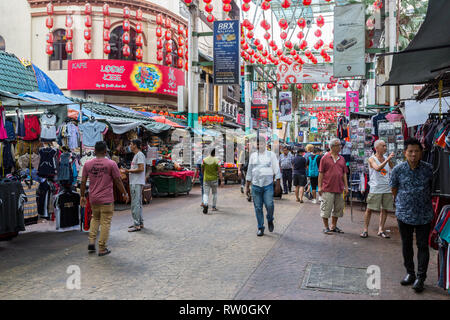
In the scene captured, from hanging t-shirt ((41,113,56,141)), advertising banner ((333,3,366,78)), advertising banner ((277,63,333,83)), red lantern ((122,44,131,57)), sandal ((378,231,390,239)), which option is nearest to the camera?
sandal ((378,231,390,239))

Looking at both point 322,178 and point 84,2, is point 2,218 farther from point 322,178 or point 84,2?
point 84,2

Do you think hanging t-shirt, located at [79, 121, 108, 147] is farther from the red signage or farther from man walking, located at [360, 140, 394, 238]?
Answer: the red signage

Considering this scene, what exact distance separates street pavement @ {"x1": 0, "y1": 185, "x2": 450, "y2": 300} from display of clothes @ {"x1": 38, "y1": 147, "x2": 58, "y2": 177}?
4.18 feet

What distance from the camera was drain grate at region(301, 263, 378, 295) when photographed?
15.7 ft

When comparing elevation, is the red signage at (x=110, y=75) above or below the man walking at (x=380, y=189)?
above

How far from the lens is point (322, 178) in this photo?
26.8ft

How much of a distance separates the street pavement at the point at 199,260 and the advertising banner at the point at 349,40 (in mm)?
6289

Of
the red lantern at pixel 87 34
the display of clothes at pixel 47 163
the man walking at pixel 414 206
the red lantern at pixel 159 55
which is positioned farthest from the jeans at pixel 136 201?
the red lantern at pixel 159 55

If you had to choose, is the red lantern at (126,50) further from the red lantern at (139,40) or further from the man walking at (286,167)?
→ the man walking at (286,167)

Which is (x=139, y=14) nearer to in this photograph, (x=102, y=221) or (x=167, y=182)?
(x=167, y=182)

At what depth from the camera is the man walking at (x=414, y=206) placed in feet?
16.0

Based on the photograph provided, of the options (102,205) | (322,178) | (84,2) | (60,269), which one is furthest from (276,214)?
(84,2)

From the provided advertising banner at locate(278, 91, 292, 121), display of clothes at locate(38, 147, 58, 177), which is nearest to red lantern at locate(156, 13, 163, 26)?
advertising banner at locate(278, 91, 292, 121)

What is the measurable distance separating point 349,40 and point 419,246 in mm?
10374
